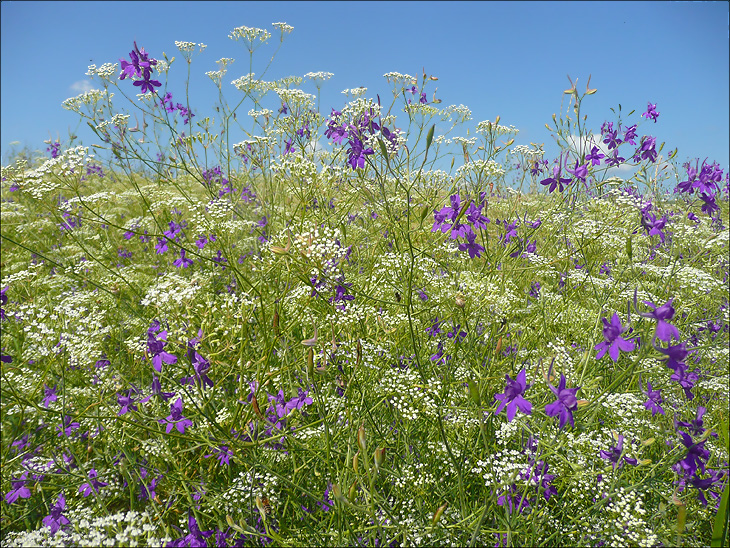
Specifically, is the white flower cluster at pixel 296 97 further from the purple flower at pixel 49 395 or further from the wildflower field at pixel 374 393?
the purple flower at pixel 49 395

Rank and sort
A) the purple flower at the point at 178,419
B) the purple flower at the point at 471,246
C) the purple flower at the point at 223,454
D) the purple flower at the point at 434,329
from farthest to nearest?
the purple flower at the point at 434,329, the purple flower at the point at 471,246, the purple flower at the point at 178,419, the purple flower at the point at 223,454

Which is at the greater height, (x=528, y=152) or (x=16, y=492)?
(x=528, y=152)

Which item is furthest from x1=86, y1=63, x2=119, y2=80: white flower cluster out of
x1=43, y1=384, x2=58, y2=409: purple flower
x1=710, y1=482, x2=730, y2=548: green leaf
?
x1=710, y1=482, x2=730, y2=548: green leaf

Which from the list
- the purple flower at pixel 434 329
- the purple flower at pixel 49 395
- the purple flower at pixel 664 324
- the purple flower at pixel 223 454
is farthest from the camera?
the purple flower at pixel 434 329

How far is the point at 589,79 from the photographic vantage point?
2979 millimetres

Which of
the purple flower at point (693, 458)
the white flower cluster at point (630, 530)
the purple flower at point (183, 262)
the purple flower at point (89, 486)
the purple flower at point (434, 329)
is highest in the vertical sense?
the purple flower at point (183, 262)

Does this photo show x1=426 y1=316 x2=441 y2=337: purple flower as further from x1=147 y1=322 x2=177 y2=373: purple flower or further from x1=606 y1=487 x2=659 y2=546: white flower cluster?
x1=147 y1=322 x2=177 y2=373: purple flower

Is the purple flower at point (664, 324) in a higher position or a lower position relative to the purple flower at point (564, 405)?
higher

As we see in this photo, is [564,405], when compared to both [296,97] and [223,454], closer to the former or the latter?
[223,454]

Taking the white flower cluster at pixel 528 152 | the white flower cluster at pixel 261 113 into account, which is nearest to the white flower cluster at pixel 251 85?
the white flower cluster at pixel 261 113

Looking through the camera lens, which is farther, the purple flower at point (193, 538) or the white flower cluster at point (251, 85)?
the white flower cluster at point (251, 85)

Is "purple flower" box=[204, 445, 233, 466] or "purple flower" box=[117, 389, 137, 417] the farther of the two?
"purple flower" box=[117, 389, 137, 417]

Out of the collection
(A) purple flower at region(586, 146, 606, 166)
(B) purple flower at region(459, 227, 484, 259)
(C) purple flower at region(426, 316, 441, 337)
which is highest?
(A) purple flower at region(586, 146, 606, 166)

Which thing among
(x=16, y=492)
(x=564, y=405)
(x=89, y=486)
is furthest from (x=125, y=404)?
(x=564, y=405)
